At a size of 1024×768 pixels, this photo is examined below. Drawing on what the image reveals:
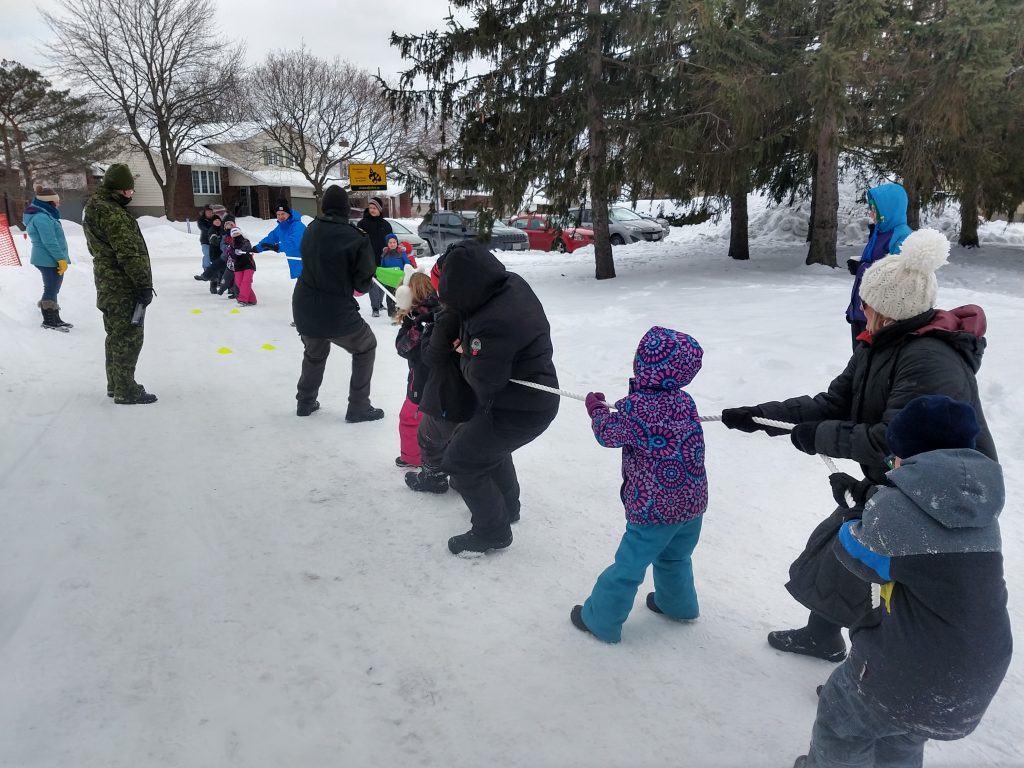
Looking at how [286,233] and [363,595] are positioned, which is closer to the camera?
[363,595]

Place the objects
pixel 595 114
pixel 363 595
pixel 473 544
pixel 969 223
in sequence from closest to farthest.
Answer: pixel 363 595 < pixel 473 544 < pixel 595 114 < pixel 969 223

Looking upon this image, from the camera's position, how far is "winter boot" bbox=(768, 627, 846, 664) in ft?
9.69

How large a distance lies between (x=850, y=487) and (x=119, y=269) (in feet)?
19.9

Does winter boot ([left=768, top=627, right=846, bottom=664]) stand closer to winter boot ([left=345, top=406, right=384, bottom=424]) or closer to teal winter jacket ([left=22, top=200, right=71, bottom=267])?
winter boot ([left=345, top=406, right=384, bottom=424])

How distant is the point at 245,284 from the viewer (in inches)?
471

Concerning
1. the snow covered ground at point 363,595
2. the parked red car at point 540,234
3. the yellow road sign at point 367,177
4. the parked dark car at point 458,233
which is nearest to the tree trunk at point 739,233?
the parked red car at point 540,234

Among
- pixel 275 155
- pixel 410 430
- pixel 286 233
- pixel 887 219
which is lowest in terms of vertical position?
pixel 410 430

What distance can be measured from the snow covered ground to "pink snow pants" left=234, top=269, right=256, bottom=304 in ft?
16.6

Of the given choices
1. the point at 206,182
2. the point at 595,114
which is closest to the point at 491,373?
the point at 595,114

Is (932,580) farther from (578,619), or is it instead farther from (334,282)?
(334,282)

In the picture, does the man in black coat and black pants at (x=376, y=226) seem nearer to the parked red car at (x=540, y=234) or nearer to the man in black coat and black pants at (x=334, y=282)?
the man in black coat and black pants at (x=334, y=282)

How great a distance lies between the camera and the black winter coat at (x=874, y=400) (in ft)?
7.43

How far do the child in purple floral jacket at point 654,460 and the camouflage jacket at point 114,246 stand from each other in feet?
15.9

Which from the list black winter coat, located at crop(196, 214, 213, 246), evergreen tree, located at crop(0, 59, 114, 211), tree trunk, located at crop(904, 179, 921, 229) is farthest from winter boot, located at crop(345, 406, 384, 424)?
evergreen tree, located at crop(0, 59, 114, 211)
